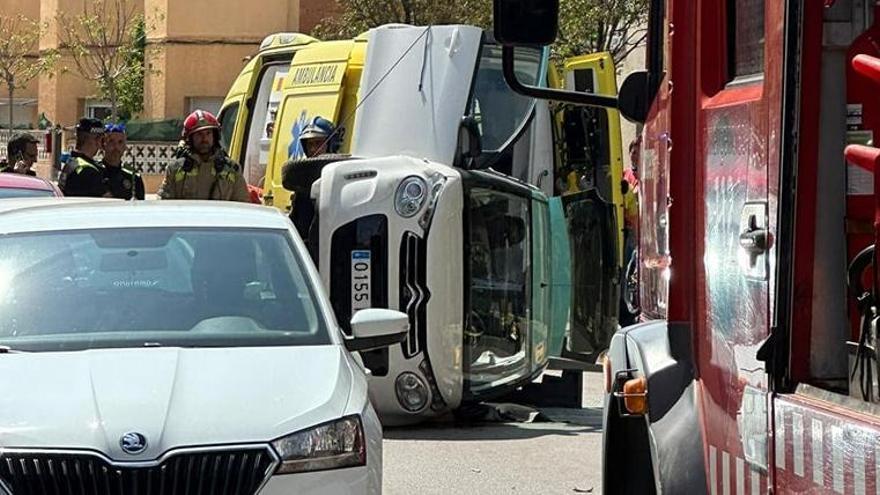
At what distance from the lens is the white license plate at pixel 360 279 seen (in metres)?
9.09

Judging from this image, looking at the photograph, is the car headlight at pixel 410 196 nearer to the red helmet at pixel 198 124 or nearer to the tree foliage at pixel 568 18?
the red helmet at pixel 198 124

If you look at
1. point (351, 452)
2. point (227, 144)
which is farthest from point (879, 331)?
point (227, 144)

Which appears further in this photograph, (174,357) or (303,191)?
(303,191)

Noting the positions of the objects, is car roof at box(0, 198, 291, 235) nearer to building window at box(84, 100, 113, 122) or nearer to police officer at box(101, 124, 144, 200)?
police officer at box(101, 124, 144, 200)

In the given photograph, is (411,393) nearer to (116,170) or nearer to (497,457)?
(497,457)

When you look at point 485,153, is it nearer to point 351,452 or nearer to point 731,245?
point 351,452

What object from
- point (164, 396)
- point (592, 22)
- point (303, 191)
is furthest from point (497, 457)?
point (592, 22)

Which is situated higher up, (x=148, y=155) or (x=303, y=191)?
(x=148, y=155)

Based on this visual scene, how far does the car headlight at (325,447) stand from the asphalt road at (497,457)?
8.18 ft

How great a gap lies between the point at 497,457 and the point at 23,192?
156 inches

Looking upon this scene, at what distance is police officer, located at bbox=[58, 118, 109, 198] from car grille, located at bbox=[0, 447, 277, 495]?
6.67m

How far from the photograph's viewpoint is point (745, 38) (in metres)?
4.02

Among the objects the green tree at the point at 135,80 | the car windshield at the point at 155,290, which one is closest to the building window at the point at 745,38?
the car windshield at the point at 155,290

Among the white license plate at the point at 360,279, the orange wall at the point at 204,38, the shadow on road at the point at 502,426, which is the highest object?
the orange wall at the point at 204,38
